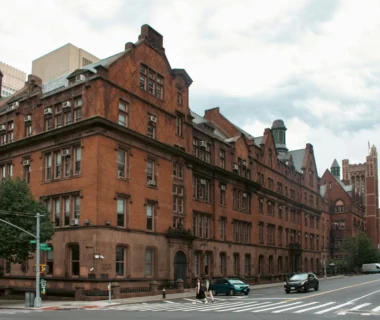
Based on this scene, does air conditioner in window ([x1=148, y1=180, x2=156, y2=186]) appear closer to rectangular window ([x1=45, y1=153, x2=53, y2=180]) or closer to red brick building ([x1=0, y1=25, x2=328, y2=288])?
red brick building ([x1=0, y1=25, x2=328, y2=288])

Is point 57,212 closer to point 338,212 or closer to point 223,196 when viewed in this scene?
point 223,196

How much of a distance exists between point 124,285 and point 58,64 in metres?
36.3

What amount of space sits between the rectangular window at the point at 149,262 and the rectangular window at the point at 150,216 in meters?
2.02

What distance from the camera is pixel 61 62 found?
2584 inches

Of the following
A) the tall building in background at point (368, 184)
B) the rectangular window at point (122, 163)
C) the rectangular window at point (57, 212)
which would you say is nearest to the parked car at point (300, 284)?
the rectangular window at point (122, 163)

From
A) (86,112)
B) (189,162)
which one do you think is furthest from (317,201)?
(86,112)

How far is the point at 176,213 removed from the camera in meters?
49.2

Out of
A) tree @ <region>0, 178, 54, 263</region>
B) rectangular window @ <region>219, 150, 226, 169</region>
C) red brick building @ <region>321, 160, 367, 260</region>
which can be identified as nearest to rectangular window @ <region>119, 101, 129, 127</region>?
tree @ <region>0, 178, 54, 263</region>

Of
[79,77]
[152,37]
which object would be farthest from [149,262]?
[152,37]

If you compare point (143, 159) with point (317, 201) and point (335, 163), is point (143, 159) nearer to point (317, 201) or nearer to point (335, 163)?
point (317, 201)

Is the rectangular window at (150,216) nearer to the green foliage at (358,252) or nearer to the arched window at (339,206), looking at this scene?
the green foliage at (358,252)

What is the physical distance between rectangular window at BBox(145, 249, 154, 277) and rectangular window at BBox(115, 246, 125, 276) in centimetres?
335

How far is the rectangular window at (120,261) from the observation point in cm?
4066

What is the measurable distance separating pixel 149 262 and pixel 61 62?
3276 cm
